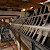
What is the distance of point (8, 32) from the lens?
7.29 meters

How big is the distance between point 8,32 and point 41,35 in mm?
5972

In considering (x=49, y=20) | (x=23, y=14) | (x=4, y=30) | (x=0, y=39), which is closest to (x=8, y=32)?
(x=4, y=30)

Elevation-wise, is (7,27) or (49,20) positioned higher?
(49,20)

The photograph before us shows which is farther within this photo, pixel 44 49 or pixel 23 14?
pixel 23 14

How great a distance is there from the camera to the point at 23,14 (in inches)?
169

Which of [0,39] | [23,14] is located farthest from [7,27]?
[23,14]

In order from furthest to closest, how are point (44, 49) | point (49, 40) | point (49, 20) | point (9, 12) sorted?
1. point (9, 12)
2. point (49, 20)
3. point (49, 40)
4. point (44, 49)

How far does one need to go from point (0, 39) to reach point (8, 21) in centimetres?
162

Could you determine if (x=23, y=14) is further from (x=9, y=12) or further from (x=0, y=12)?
(x=0, y=12)

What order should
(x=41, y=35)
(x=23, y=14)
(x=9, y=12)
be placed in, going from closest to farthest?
1. (x=41, y=35)
2. (x=9, y=12)
3. (x=23, y=14)

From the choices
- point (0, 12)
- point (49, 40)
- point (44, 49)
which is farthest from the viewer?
point (0, 12)

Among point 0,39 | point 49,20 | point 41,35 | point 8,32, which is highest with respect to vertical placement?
point 49,20

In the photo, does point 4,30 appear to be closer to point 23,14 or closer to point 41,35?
point 23,14

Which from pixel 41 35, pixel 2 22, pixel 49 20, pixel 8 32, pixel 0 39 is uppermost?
pixel 49 20
